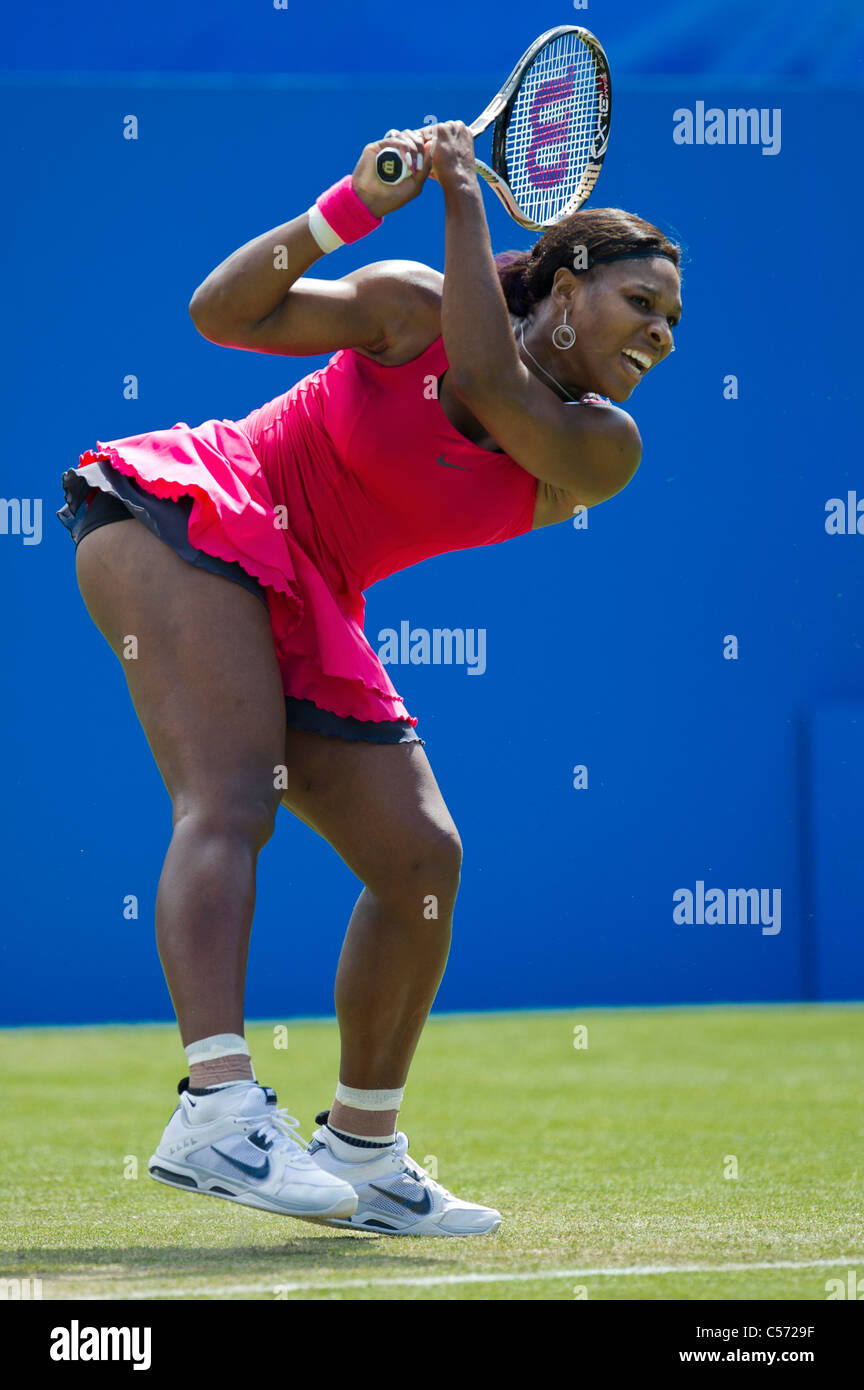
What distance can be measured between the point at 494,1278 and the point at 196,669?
786mm

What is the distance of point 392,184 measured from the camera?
211 centimetres

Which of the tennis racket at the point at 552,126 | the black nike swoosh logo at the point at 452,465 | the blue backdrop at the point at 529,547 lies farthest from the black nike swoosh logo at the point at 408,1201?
the blue backdrop at the point at 529,547

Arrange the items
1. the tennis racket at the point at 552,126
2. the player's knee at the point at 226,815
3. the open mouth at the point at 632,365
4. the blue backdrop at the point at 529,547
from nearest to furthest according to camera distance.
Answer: the player's knee at the point at 226,815 → the open mouth at the point at 632,365 → the tennis racket at the point at 552,126 → the blue backdrop at the point at 529,547

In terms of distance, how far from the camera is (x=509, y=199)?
2.46m

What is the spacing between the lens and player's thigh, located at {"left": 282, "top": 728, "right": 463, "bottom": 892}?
230cm

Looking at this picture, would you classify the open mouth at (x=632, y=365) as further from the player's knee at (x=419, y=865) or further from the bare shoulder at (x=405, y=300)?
the player's knee at (x=419, y=865)

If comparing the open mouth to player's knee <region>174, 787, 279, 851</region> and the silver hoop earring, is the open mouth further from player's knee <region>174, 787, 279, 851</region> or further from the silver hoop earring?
player's knee <region>174, 787, 279, 851</region>

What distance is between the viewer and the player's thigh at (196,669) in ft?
6.80

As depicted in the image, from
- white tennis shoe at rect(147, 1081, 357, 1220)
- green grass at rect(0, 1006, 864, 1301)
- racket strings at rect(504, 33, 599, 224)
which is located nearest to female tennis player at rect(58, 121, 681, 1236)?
white tennis shoe at rect(147, 1081, 357, 1220)

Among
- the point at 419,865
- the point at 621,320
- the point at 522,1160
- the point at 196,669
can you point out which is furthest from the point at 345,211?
the point at 522,1160

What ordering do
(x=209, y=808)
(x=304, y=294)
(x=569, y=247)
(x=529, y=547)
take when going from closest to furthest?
(x=209, y=808) → (x=304, y=294) → (x=569, y=247) → (x=529, y=547)

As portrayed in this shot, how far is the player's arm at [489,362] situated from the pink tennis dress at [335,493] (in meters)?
0.10

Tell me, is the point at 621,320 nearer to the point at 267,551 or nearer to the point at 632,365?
the point at 632,365

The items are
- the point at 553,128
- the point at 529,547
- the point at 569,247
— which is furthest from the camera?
the point at 529,547
